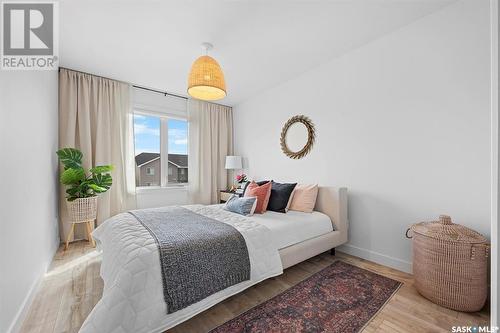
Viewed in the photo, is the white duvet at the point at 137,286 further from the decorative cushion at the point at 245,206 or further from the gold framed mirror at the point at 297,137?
the gold framed mirror at the point at 297,137

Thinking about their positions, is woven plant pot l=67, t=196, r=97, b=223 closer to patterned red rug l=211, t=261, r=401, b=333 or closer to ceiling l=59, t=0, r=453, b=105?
ceiling l=59, t=0, r=453, b=105

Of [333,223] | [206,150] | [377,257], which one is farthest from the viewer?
[206,150]

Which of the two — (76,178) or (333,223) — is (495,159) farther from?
(76,178)

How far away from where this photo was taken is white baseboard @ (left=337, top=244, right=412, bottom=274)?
86.2 inches

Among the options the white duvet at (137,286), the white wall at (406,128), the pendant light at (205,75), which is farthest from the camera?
the pendant light at (205,75)

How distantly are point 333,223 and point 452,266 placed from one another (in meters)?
1.10

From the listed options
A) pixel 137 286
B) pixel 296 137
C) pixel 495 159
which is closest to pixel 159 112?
pixel 296 137

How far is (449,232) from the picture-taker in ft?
5.47

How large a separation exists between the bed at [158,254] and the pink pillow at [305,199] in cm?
10

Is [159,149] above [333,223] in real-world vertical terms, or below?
above

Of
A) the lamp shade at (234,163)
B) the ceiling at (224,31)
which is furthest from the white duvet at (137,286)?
the lamp shade at (234,163)

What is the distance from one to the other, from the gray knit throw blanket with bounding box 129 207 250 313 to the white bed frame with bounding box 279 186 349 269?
0.72 meters

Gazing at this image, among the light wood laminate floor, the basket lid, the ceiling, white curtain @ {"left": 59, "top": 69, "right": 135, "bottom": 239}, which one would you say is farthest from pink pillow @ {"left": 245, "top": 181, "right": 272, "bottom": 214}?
white curtain @ {"left": 59, "top": 69, "right": 135, "bottom": 239}

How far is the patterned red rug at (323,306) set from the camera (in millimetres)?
1457
